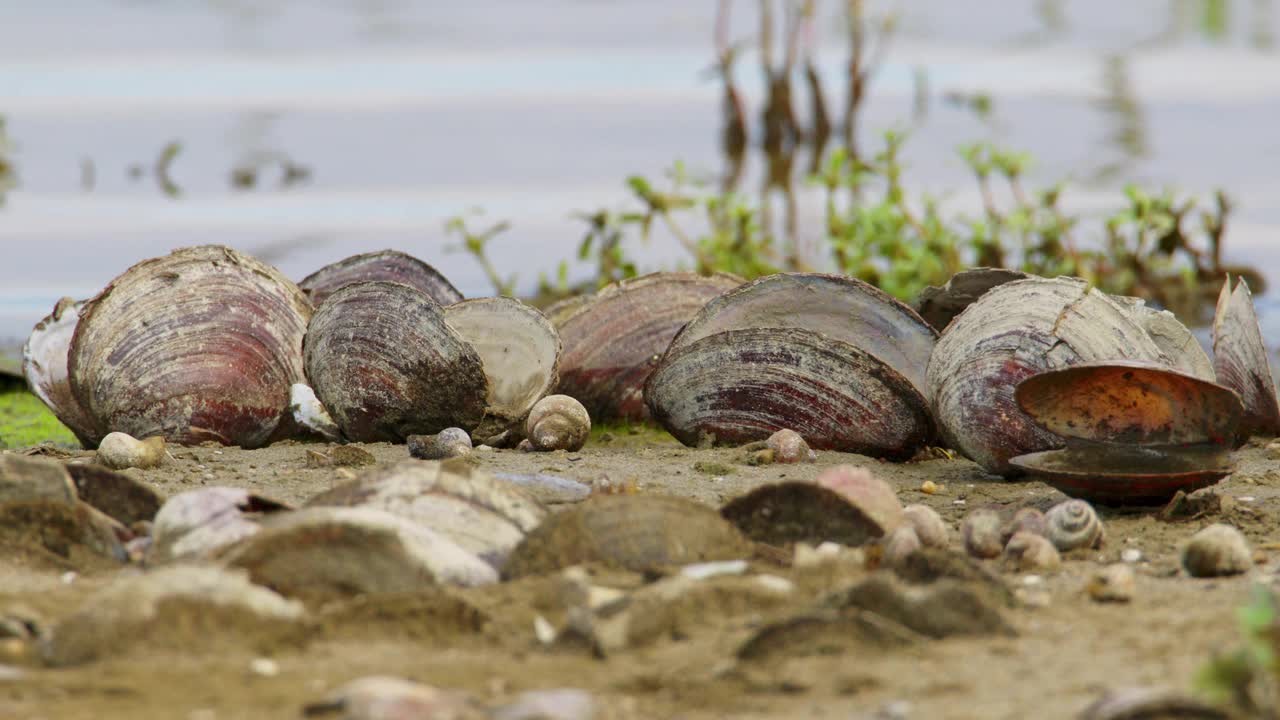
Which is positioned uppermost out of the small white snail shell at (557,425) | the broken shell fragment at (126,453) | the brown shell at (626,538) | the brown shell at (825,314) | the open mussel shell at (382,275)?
the open mussel shell at (382,275)

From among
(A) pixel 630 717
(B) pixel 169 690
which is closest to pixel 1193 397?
(A) pixel 630 717

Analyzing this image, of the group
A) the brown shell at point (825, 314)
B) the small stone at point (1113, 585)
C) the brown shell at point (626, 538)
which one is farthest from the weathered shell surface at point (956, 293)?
the brown shell at point (626, 538)

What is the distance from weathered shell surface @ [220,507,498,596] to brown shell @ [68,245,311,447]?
2283 millimetres

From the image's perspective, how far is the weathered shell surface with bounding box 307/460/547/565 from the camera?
337 cm

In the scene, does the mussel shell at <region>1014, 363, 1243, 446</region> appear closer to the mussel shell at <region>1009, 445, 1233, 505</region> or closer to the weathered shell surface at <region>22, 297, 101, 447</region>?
the mussel shell at <region>1009, 445, 1233, 505</region>

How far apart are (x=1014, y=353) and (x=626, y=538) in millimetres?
1928

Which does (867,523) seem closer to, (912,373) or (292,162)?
(912,373)

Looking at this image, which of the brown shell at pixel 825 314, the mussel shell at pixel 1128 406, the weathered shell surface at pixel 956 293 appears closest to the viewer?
the mussel shell at pixel 1128 406

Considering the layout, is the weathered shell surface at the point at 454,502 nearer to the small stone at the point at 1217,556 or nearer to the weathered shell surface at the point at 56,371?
the small stone at the point at 1217,556

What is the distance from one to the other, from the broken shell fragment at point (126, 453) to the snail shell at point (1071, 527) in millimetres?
2836

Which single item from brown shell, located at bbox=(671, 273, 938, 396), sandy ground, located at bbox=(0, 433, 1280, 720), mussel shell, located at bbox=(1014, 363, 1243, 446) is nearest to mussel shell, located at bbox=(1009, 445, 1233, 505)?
mussel shell, located at bbox=(1014, 363, 1243, 446)

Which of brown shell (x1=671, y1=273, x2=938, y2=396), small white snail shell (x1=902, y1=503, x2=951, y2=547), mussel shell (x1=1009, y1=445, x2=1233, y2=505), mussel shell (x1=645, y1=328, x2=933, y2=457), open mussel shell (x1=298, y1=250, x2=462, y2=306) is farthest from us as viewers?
open mussel shell (x1=298, y1=250, x2=462, y2=306)

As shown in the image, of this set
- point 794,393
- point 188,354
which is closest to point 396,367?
point 188,354

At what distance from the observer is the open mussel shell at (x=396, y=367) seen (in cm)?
523
